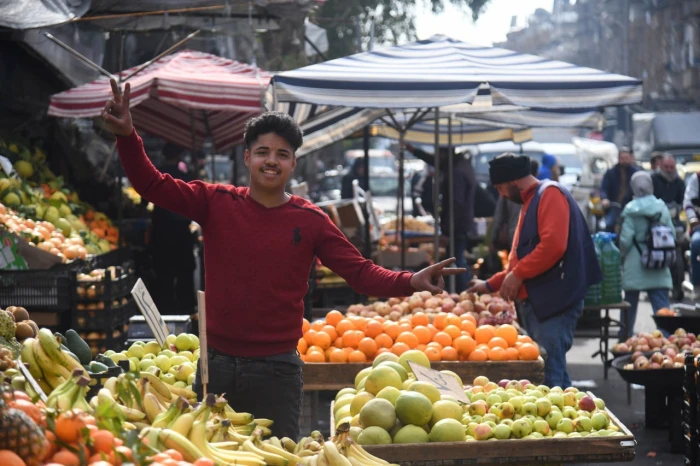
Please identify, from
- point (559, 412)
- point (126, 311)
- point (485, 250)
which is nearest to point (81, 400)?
point (559, 412)

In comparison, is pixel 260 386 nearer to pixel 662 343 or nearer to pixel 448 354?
pixel 448 354

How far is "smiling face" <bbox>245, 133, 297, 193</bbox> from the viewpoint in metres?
4.31

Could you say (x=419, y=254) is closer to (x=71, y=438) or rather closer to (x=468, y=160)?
(x=468, y=160)

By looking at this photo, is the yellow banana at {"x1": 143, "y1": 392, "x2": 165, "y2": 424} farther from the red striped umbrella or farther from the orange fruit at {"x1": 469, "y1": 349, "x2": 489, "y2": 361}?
the red striped umbrella

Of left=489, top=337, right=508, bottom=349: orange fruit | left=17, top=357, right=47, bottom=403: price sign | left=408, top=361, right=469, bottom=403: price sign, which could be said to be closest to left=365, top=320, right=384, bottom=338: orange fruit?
left=489, top=337, right=508, bottom=349: orange fruit

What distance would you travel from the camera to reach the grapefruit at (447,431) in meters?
5.03

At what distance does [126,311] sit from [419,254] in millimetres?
6814

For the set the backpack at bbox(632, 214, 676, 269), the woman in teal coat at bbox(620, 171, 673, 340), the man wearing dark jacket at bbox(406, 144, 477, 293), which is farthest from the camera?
the man wearing dark jacket at bbox(406, 144, 477, 293)

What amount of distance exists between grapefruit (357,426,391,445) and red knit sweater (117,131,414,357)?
2.49ft

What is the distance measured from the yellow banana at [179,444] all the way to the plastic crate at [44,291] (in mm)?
4872

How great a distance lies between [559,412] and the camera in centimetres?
548

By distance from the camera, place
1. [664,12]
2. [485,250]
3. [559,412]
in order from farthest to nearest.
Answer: [664,12]
[485,250]
[559,412]

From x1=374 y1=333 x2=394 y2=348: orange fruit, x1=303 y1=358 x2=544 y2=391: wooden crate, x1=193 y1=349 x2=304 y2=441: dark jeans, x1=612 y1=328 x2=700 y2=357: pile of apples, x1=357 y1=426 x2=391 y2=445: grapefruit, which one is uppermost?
x1=193 y1=349 x2=304 y2=441: dark jeans

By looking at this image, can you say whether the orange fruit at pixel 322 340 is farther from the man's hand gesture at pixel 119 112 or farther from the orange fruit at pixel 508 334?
the man's hand gesture at pixel 119 112
